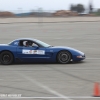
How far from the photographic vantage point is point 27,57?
13.0 m

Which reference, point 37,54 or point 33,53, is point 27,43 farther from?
point 37,54

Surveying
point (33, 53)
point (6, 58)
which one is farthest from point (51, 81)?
point (6, 58)

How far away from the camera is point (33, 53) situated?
12977 millimetres

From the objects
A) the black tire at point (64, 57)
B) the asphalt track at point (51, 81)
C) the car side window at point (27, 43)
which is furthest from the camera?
the car side window at point (27, 43)

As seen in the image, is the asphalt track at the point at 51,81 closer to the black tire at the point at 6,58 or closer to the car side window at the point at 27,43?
the black tire at the point at 6,58

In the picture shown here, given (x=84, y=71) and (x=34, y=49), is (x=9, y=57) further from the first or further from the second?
(x=84, y=71)

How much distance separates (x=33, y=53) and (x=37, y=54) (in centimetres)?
18

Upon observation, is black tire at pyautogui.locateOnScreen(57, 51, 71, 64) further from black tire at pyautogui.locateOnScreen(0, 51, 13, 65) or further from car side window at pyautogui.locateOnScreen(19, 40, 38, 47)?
black tire at pyautogui.locateOnScreen(0, 51, 13, 65)

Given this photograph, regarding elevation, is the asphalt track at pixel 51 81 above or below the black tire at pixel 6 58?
below

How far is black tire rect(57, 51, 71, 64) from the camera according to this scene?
12.9m

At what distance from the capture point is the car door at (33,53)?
12922 mm

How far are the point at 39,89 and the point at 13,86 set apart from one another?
854 mm

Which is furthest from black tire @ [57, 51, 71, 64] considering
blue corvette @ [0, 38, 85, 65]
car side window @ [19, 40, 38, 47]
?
car side window @ [19, 40, 38, 47]

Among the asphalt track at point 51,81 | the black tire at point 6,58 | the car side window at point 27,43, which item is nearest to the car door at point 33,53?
the car side window at point 27,43
